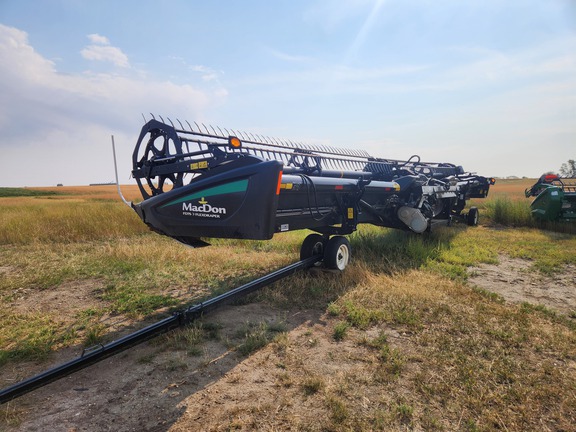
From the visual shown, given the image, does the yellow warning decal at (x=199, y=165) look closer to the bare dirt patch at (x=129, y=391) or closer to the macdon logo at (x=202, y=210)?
the macdon logo at (x=202, y=210)

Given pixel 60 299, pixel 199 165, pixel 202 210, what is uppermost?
pixel 199 165

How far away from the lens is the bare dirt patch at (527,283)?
4367mm

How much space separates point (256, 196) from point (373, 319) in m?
1.81

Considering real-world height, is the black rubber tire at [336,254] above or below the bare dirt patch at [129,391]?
above

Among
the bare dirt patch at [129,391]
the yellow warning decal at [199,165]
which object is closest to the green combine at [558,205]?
the yellow warning decal at [199,165]

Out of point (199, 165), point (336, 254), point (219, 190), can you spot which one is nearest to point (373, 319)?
point (336, 254)

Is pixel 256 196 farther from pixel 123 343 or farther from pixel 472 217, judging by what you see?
pixel 472 217

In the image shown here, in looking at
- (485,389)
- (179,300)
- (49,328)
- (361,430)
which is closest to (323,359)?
(361,430)

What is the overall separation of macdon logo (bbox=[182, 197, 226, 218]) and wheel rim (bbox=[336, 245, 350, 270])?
216 centimetres

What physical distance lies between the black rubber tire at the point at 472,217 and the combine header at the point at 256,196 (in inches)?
181

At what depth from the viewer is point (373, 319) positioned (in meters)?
3.70

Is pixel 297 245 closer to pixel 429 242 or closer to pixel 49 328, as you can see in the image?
pixel 429 242

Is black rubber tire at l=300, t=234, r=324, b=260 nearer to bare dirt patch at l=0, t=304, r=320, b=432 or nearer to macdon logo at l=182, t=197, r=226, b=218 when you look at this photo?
macdon logo at l=182, t=197, r=226, b=218

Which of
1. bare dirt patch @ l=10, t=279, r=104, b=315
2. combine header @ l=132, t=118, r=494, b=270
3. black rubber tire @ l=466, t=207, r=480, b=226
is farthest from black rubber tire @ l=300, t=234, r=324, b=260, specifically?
black rubber tire @ l=466, t=207, r=480, b=226
